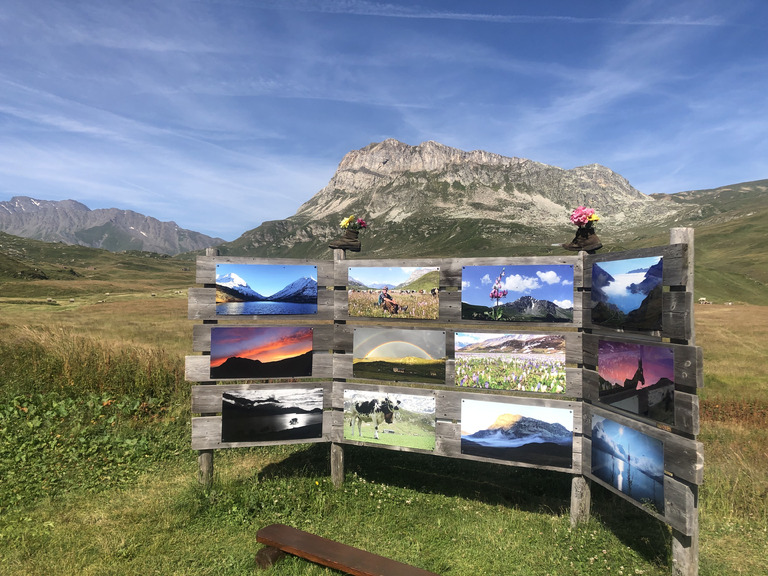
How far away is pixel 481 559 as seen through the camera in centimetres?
600

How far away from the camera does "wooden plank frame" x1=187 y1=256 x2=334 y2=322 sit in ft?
26.6

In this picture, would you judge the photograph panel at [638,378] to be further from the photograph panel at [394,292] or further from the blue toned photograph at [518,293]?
the photograph panel at [394,292]

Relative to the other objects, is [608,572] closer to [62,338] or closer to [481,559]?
[481,559]

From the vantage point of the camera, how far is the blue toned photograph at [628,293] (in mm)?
5820

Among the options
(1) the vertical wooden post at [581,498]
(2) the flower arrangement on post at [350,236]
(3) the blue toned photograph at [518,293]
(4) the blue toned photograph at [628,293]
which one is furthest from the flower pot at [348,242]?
(4) the blue toned photograph at [628,293]

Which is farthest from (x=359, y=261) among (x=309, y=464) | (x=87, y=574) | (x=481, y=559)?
(x=87, y=574)

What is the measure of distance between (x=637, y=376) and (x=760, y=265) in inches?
7704

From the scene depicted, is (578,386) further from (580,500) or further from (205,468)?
(205,468)

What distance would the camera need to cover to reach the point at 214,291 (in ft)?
26.8

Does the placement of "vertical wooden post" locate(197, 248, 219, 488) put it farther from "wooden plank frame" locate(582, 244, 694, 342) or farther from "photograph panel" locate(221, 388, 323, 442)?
"wooden plank frame" locate(582, 244, 694, 342)

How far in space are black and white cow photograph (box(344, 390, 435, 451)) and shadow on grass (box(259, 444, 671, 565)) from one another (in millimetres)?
1199

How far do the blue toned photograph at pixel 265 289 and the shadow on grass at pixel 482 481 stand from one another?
3.49 metres

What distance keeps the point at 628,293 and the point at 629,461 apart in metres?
2.49

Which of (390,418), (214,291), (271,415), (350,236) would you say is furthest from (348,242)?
(271,415)
